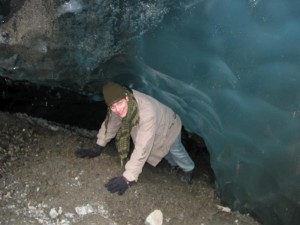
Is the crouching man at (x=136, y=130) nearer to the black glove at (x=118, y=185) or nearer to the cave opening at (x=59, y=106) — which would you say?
the black glove at (x=118, y=185)

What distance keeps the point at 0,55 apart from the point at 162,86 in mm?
1438

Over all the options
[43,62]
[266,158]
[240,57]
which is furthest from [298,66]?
[43,62]

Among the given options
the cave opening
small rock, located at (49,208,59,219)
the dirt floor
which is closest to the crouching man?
the dirt floor

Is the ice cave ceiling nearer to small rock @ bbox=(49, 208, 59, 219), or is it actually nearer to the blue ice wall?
the blue ice wall

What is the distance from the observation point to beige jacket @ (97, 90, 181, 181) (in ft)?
11.3

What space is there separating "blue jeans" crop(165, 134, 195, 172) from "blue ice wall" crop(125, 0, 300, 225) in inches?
8.9

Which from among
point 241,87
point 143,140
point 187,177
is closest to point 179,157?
point 187,177

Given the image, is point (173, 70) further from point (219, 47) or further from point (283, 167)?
point (283, 167)

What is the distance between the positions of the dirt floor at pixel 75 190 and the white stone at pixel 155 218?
43 mm

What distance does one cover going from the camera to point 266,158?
11.8 ft

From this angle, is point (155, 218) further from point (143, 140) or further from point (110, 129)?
point (110, 129)

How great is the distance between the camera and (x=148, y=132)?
345 centimetres

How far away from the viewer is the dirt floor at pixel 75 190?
3391mm

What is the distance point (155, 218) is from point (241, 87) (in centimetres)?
126
